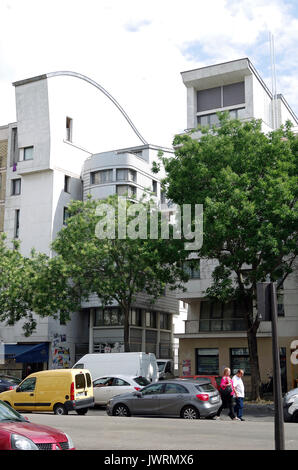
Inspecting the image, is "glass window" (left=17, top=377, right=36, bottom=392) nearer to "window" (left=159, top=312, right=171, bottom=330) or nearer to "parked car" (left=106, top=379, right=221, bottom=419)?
"parked car" (left=106, top=379, right=221, bottom=419)

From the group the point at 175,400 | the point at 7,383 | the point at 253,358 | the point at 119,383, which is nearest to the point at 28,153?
the point at 7,383

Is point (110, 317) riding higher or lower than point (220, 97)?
lower

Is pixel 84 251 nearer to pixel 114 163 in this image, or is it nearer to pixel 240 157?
pixel 240 157

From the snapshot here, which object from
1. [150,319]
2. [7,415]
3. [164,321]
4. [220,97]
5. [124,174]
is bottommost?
[7,415]

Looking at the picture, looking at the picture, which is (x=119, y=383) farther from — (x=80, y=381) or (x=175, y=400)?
(x=175, y=400)

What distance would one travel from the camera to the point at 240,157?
2531 centimetres

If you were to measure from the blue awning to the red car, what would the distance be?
1300 inches

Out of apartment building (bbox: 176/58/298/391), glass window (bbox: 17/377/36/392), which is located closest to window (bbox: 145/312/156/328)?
apartment building (bbox: 176/58/298/391)

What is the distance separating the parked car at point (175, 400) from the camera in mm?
18219

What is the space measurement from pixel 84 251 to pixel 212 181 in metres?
10.4

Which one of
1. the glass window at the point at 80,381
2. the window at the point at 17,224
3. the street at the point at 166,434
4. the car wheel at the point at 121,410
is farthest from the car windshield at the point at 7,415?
the window at the point at 17,224

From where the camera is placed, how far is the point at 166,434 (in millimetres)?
13820

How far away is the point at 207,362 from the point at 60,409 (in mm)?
16015
